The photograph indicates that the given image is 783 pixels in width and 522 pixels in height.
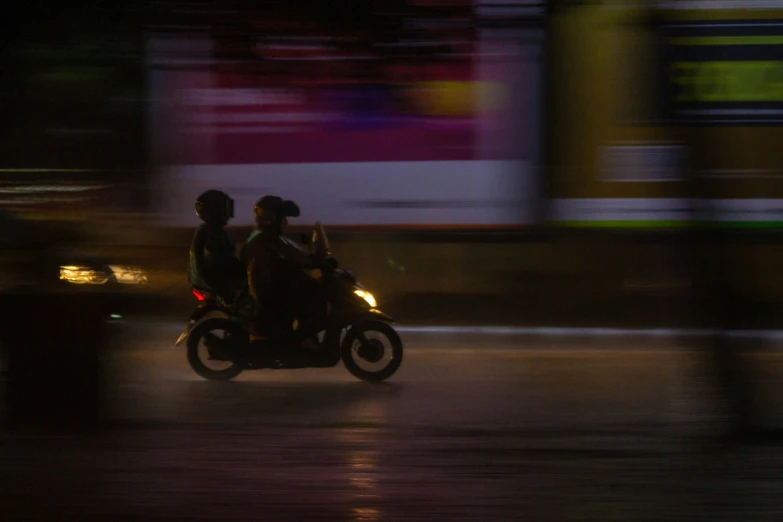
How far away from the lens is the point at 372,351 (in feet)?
29.4

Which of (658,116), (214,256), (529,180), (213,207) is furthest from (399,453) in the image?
(658,116)

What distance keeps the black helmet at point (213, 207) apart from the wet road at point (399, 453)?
4.14ft

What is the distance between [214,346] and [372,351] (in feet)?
3.87

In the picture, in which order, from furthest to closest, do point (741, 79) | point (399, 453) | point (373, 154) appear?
point (373, 154) < point (741, 79) < point (399, 453)

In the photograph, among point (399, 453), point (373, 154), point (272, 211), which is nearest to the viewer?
point (399, 453)

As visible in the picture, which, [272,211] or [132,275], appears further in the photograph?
[132,275]

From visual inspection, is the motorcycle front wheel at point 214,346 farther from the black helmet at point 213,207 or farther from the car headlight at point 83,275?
the car headlight at point 83,275

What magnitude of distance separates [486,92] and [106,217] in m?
6.20

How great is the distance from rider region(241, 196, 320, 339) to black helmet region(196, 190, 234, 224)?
1.09ft

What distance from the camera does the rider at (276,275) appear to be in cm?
886

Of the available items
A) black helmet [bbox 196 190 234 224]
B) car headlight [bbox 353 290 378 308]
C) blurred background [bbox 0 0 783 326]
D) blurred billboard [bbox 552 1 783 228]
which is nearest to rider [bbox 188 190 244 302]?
black helmet [bbox 196 190 234 224]

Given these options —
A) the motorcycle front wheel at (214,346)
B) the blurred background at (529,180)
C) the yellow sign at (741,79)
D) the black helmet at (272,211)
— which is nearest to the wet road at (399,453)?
the motorcycle front wheel at (214,346)

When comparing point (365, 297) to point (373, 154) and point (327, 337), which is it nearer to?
point (327, 337)

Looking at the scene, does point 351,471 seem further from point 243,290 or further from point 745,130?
point 745,130
